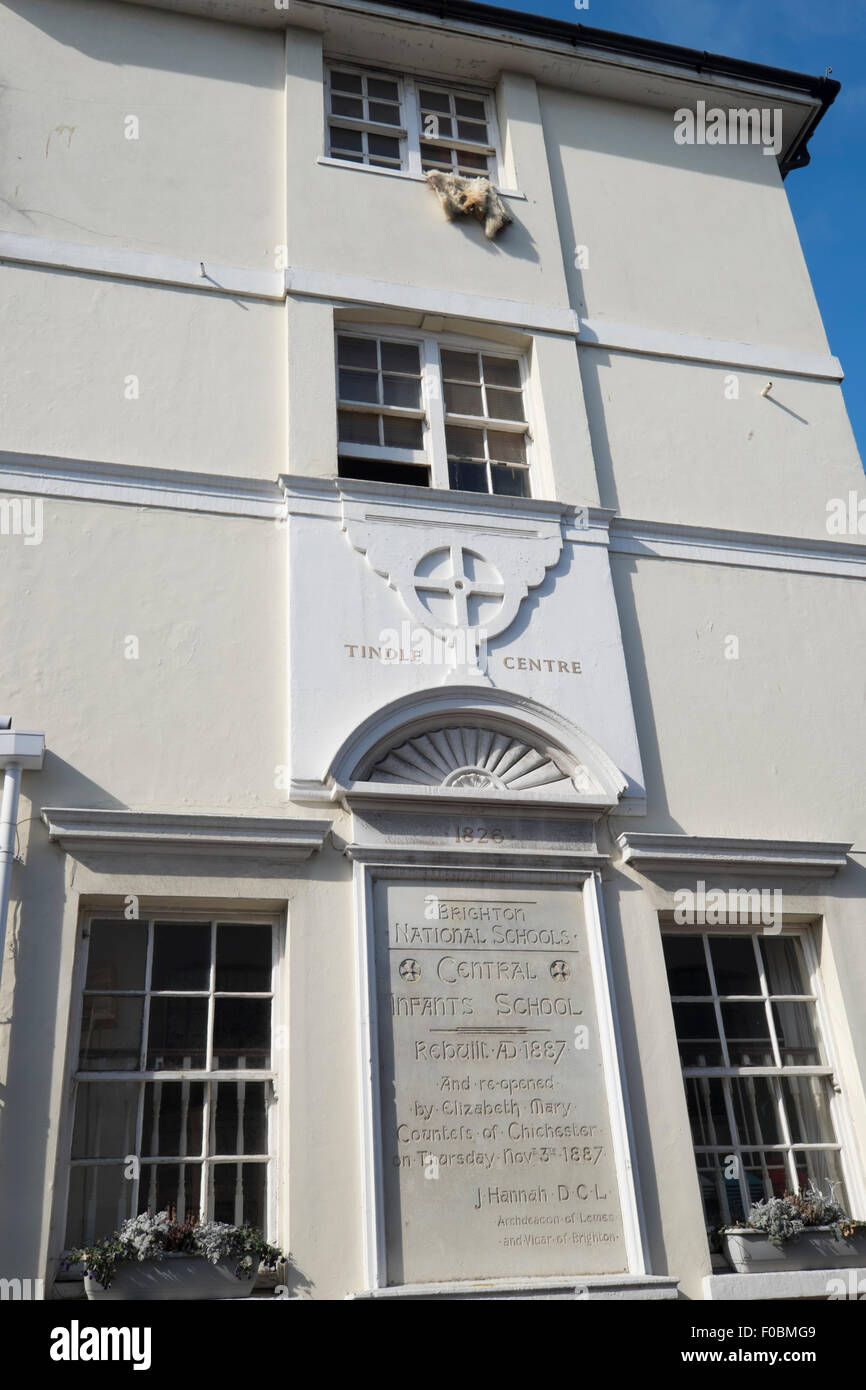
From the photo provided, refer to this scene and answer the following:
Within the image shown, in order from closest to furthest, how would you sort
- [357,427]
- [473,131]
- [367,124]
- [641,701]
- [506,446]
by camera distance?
1. [641,701]
2. [357,427]
3. [506,446]
4. [367,124]
5. [473,131]

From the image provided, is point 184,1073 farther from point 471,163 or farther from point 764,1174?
point 471,163

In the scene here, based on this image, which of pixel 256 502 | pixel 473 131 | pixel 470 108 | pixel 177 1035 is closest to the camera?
pixel 177 1035


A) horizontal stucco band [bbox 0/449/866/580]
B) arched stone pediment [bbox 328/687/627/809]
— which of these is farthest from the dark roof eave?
arched stone pediment [bbox 328/687/627/809]

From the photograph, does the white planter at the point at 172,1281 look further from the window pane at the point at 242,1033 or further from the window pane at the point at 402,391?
the window pane at the point at 402,391

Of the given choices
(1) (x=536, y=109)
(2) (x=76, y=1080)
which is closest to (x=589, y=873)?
(2) (x=76, y=1080)

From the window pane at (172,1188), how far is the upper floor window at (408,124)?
335 inches

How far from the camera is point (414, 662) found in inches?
349

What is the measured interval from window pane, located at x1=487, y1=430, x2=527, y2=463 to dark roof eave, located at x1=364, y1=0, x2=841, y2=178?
4410 mm

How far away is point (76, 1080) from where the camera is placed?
23.6ft

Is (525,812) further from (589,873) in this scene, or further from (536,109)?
(536,109)

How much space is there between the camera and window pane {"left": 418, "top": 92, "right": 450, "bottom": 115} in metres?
11.9

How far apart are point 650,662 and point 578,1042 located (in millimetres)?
3103

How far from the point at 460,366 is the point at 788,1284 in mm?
7416

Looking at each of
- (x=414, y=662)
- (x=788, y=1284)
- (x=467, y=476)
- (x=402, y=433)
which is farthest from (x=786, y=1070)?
(x=402, y=433)
